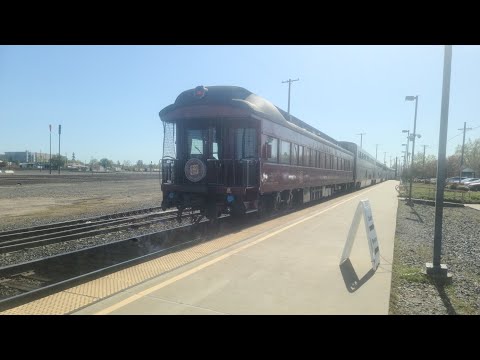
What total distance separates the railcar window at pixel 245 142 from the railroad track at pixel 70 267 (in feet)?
9.63

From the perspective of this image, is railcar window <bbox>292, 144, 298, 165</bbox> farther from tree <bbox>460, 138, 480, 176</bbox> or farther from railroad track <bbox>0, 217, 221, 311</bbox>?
tree <bbox>460, 138, 480, 176</bbox>

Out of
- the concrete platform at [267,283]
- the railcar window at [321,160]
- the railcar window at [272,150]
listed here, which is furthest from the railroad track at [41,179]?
the concrete platform at [267,283]

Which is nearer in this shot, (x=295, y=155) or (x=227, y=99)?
(x=227, y=99)

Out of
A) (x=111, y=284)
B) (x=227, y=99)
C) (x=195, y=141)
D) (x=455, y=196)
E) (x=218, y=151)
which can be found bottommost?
(x=111, y=284)

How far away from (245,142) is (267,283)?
226 inches

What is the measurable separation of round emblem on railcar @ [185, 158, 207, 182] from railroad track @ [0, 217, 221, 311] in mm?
1707

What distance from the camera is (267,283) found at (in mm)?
5391

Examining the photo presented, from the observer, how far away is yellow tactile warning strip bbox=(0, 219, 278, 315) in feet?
15.2

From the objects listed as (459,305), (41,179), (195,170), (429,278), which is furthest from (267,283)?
(41,179)

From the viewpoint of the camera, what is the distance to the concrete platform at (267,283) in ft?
14.6

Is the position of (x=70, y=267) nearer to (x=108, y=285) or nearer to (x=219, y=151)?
(x=108, y=285)
